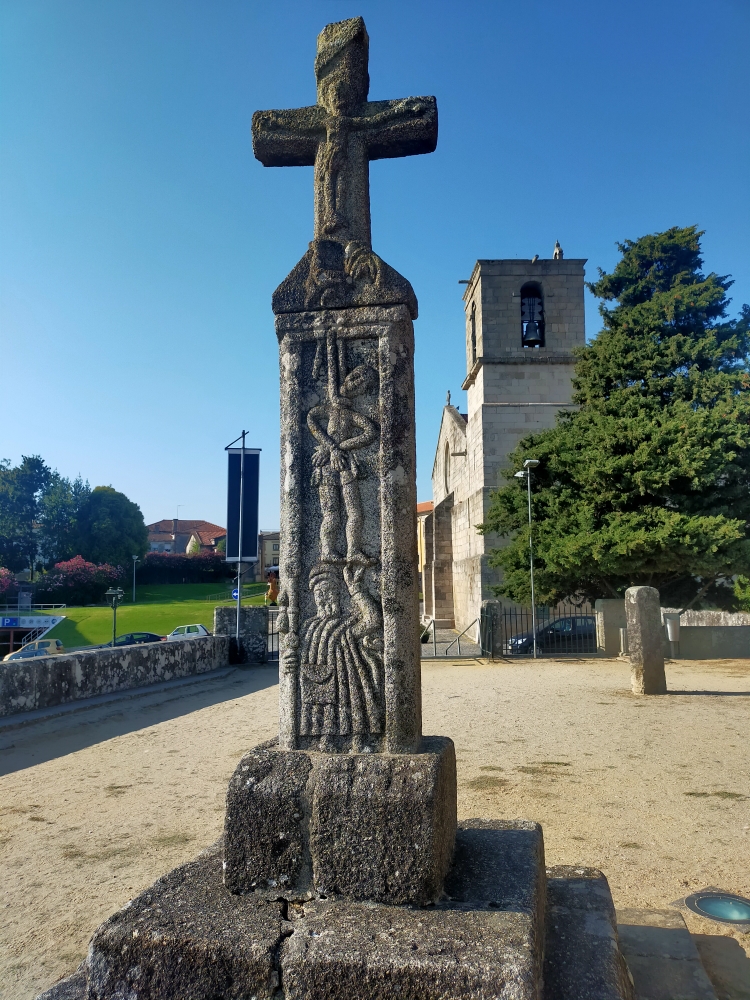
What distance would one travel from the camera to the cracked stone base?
6.49 feet

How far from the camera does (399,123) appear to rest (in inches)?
128

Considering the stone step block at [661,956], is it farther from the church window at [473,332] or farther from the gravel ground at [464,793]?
the church window at [473,332]

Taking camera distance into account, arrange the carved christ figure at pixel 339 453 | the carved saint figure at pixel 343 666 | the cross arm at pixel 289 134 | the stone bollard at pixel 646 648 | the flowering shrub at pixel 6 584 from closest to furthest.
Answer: the carved saint figure at pixel 343 666
the carved christ figure at pixel 339 453
the cross arm at pixel 289 134
the stone bollard at pixel 646 648
the flowering shrub at pixel 6 584

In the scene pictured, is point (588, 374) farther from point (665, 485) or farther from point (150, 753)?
point (150, 753)

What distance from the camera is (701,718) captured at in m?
8.12

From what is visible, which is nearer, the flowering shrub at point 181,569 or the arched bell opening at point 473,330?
the arched bell opening at point 473,330

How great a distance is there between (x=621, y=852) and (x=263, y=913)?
2.48m

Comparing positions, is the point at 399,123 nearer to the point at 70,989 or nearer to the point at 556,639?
the point at 70,989

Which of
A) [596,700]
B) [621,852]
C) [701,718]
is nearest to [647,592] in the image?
[596,700]

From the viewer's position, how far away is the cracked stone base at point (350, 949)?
1.98 meters

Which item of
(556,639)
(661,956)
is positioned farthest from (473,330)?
(661,956)

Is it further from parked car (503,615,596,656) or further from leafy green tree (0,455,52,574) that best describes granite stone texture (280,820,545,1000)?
leafy green tree (0,455,52,574)

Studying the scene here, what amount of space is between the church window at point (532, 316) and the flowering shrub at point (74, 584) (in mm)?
37563

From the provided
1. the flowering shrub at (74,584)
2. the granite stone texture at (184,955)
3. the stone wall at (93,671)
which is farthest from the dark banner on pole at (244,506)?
the flowering shrub at (74,584)
